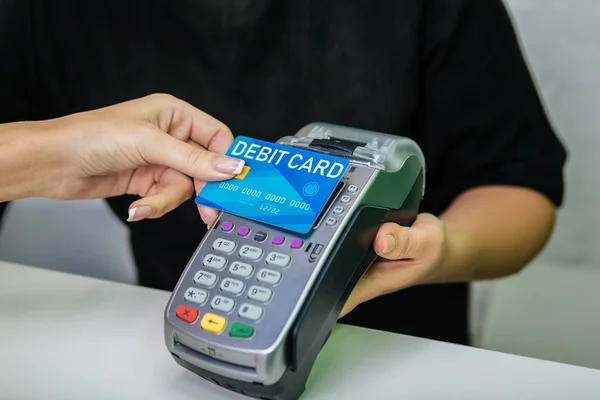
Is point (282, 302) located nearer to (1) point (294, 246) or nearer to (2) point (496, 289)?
→ (1) point (294, 246)

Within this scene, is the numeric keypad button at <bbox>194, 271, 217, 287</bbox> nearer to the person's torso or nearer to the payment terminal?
the payment terminal

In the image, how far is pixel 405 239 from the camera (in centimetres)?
32

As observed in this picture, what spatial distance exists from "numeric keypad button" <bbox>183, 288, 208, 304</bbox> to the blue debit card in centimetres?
4

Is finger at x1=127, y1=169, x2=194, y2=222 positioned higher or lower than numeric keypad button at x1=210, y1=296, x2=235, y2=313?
lower

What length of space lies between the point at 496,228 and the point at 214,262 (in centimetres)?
26

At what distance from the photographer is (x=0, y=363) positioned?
0.32 metres

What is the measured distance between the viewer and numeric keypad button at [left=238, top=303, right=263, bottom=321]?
265 millimetres

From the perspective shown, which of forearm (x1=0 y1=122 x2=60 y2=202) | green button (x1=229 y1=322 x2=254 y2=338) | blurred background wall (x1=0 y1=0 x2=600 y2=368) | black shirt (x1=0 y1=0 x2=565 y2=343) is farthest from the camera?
blurred background wall (x1=0 y1=0 x2=600 y2=368)

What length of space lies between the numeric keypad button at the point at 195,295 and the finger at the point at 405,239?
0.28ft

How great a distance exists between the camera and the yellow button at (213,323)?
0.27m

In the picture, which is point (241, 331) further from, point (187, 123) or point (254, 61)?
point (254, 61)

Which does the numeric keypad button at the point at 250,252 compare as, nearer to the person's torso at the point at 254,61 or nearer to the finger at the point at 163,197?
the finger at the point at 163,197

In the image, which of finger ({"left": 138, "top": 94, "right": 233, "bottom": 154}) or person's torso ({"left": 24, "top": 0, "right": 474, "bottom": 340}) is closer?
finger ({"left": 138, "top": 94, "right": 233, "bottom": 154})

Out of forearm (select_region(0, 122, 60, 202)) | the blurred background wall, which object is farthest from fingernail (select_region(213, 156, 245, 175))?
the blurred background wall
